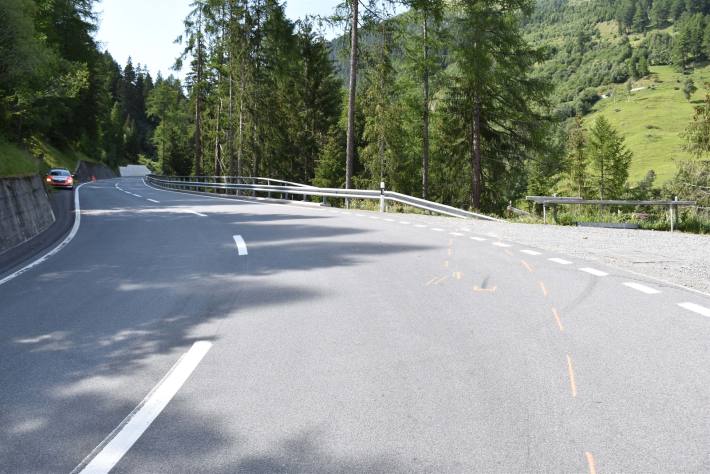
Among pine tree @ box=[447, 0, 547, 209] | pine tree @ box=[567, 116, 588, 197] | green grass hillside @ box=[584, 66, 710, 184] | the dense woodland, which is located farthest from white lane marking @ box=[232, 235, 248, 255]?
green grass hillside @ box=[584, 66, 710, 184]

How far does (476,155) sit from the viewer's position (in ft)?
104

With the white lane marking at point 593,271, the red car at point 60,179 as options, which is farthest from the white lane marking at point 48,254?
the red car at point 60,179

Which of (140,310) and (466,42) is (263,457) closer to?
(140,310)

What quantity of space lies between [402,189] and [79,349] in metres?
43.5

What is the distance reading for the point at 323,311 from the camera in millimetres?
6184

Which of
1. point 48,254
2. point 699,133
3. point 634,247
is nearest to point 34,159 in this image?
point 48,254

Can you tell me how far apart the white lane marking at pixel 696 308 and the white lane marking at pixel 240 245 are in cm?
662

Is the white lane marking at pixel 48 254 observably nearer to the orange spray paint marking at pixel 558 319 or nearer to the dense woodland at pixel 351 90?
the dense woodland at pixel 351 90

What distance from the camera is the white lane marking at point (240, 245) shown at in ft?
34.1

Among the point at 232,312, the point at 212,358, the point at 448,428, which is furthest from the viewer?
the point at 232,312

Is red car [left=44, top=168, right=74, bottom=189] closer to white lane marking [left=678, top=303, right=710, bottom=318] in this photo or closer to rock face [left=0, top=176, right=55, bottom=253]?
rock face [left=0, top=176, right=55, bottom=253]

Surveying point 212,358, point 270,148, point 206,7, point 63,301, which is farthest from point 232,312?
point 270,148

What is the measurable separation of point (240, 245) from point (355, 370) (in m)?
7.16

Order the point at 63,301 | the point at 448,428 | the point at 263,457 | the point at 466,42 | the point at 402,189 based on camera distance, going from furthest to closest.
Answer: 1. the point at 402,189
2. the point at 466,42
3. the point at 63,301
4. the point at 448,428
5. the point at 263,457
